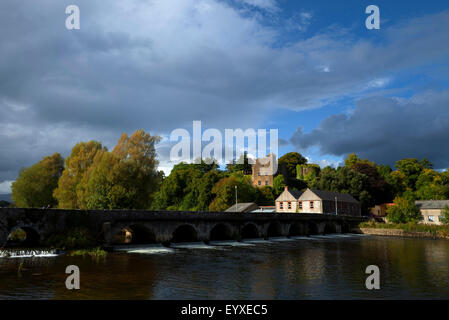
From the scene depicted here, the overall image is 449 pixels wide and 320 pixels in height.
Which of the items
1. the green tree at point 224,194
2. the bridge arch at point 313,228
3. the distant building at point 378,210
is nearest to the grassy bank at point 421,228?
the bridge arch at point 313,228

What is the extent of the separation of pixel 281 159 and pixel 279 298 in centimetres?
10487

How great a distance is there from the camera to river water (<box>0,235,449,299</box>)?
16.1 m

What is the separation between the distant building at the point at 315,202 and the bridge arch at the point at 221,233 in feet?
100

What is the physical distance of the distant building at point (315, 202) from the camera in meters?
72.2

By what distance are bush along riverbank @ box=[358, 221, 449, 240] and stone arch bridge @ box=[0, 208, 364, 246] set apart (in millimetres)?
15961

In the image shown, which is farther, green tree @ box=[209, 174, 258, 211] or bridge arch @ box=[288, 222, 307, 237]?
green tree @ box=[209, 174, 258, 211]

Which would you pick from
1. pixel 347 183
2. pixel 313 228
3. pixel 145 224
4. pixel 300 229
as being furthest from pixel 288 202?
pixel 145 224

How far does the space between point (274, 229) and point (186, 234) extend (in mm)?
18111

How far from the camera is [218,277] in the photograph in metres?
20.2

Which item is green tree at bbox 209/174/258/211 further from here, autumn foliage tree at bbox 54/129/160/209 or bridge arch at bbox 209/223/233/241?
autumn foliage tree at bbox 54/129/160/209

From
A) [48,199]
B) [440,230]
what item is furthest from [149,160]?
[440,230]

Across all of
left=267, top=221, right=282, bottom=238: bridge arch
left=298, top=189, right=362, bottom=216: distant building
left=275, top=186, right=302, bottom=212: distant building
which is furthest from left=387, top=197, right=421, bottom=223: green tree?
left=267, top=221, right=282, bottom=238: bridge arch

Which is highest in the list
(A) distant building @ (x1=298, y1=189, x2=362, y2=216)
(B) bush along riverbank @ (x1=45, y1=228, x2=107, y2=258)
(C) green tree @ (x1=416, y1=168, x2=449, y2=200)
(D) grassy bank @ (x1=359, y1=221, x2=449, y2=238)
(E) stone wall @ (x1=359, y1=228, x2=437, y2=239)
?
(C) green tree @ (x1=416, y1=168, x2=449, y2=200)

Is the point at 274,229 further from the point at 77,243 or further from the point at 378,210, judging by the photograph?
the point at 378,210
